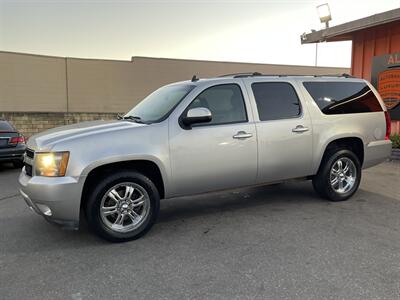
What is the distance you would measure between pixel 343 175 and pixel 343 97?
122 cm

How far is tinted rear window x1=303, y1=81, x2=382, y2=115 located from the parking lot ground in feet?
4.72

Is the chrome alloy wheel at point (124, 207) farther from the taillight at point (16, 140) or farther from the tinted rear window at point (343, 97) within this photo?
the taillight at point (16, 140)

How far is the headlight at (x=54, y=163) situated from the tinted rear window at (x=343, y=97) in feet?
11.8

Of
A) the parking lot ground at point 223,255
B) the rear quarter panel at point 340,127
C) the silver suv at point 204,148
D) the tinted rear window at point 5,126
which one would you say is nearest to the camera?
the parking lot ground at point 223,255

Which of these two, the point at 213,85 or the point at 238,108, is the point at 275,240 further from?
the point at 213,85

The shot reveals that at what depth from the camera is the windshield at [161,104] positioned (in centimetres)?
488

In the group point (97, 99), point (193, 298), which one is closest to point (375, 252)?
point (193, 298)

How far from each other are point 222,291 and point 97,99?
1533cm

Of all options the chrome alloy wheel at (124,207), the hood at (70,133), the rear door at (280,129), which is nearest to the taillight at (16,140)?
the hood at (70,133)

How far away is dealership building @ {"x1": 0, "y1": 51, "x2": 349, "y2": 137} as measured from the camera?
634 inches

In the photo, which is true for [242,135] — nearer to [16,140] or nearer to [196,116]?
[196,116]

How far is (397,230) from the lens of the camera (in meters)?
4.70

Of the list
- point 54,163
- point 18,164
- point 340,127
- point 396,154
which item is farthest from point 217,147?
point 18,164

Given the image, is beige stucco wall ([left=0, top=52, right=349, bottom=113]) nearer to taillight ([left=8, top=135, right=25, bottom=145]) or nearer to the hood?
taillight ([left=8, top=135, right=25, bottom=145])
